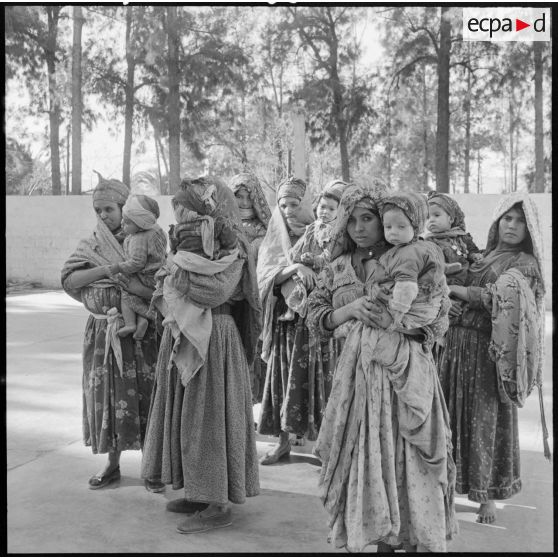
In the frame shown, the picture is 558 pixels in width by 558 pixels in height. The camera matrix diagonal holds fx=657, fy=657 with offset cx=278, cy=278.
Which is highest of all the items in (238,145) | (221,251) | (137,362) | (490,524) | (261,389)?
(238,145)

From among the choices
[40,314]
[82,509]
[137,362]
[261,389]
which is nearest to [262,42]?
[40,314]

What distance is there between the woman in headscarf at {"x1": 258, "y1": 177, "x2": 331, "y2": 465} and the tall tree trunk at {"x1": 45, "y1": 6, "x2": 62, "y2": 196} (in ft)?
22.3

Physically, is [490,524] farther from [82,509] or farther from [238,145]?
[238,145]

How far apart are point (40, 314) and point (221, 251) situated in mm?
7922

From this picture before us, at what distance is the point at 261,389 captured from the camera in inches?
189

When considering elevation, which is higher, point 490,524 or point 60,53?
point 60,53

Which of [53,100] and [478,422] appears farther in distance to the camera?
[53,100]

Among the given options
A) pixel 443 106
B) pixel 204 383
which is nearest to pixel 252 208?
pixel 204 383

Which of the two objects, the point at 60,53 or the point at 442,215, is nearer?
the point at 442,215

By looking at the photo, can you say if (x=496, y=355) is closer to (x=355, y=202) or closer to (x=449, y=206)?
(x=449, y=206)

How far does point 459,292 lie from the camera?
3.28 metres

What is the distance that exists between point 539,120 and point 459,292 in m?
8.43

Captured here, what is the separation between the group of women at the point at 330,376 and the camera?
2549 millimetres

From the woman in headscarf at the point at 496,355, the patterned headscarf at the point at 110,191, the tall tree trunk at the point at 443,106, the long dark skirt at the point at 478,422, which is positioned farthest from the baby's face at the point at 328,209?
the tall tree trunk at the point at 443,106
